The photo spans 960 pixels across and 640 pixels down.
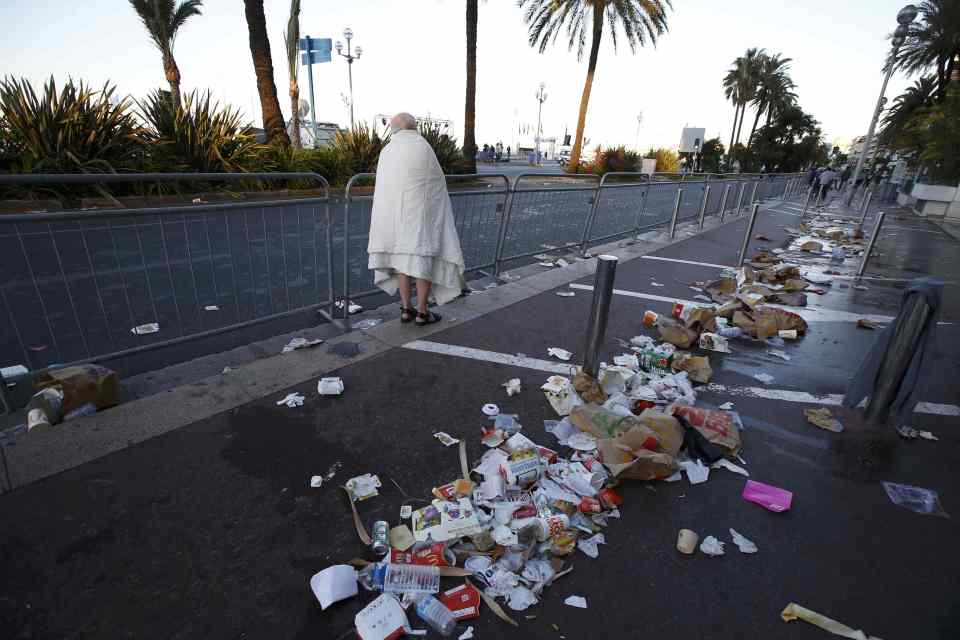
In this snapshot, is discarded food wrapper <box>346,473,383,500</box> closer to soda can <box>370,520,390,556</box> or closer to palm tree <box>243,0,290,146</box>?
soda can <box>370,520,390,556</box>

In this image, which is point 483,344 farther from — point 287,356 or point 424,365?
point 287,356

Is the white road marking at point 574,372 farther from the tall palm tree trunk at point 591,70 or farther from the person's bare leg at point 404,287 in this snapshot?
the tall palm tree trunk at point 591,70

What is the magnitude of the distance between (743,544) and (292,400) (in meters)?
2.76

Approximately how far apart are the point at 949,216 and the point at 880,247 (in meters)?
10.9

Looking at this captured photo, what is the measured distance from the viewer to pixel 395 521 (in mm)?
2281

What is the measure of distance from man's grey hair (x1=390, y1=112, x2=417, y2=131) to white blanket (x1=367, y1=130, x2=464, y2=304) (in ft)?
0.21

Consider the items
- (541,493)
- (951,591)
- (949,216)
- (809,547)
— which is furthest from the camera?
(949,216)

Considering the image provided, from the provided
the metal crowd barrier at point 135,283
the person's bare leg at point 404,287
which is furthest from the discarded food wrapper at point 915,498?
the metal crowd barrier at point 135,283

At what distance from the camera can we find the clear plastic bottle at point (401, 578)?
6.34 ft

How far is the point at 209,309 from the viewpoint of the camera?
4477 mm

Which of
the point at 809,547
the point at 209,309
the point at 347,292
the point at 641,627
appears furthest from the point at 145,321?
the point at 809,547

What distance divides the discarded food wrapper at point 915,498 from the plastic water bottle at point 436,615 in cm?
252

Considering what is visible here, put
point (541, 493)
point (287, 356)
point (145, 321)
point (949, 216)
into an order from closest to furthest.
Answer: point (541, 493), point (287, 356), point (145, 321), point (949, 216)

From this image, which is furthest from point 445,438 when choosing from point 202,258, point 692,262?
point 692,262
